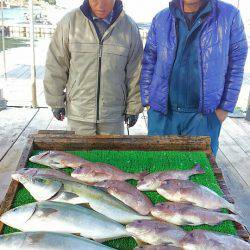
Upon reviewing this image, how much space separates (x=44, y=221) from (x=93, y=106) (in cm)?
204

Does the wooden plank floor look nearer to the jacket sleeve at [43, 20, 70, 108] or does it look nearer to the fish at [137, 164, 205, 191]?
the jacket sleeve at [43, 20, 70, 108]

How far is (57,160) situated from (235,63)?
187 cm

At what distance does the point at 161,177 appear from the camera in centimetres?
236

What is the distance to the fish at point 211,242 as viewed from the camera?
172 cm

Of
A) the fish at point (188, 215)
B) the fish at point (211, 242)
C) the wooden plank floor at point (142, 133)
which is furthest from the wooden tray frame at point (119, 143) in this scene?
the wooden plank floor at point (142, 133)

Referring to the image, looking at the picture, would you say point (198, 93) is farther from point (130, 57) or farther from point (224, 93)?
point (130, 57)

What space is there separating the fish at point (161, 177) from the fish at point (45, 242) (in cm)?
63

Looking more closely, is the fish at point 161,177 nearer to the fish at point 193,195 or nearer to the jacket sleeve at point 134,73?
the fish at point 193,195

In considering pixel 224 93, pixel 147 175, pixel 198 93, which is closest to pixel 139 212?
pixel 147 175

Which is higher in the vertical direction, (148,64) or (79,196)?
(148,64)

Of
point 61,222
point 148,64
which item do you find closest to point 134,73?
point 148,64

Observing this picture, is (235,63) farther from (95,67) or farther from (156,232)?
(156,232)

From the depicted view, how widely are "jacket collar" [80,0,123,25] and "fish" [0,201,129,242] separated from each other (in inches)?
89.0

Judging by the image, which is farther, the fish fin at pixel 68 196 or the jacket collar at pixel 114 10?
the jacket collar at pixel 114 10
